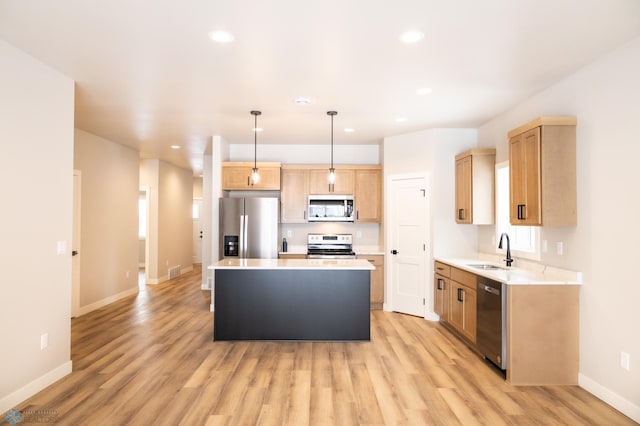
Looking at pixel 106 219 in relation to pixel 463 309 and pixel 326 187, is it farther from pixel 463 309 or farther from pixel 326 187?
pixel 463 309

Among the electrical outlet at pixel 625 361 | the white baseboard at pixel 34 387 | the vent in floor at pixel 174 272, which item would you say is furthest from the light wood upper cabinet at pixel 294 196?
the electrical outlet at pixel 625 361

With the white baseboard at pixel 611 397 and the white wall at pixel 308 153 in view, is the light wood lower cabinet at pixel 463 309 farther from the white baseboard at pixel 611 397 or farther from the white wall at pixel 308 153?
the white wall at pixel 308 153

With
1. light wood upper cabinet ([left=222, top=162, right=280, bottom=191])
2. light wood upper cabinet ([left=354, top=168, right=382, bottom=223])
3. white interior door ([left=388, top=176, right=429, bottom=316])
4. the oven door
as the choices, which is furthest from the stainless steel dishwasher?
light wood upper cabinet ([left=222, top=162, right=280, bottom=191])

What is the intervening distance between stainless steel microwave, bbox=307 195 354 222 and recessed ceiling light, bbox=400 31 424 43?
3815 millimetres

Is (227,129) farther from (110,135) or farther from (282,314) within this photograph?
(282,314)

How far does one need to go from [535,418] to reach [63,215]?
428 centimetres

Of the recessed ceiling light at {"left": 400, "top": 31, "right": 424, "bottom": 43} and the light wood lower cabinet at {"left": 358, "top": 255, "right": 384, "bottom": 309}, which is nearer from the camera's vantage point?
the recessed ceiling light at {"left": 400, "top": 31, "right": 424, "bottom": 43}

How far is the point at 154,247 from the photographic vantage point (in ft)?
27.8

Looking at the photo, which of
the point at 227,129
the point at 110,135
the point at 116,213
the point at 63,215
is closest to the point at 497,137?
the point at 227,129

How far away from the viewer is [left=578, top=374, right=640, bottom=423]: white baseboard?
113 inches

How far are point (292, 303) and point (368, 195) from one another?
2694mm

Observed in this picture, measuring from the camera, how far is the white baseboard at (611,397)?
2.87 metres

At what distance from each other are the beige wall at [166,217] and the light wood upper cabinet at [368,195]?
4.52m

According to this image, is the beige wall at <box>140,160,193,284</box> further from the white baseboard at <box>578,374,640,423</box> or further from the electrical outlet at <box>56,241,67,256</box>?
the white baseboard at <box>578,374,640,423</box>
